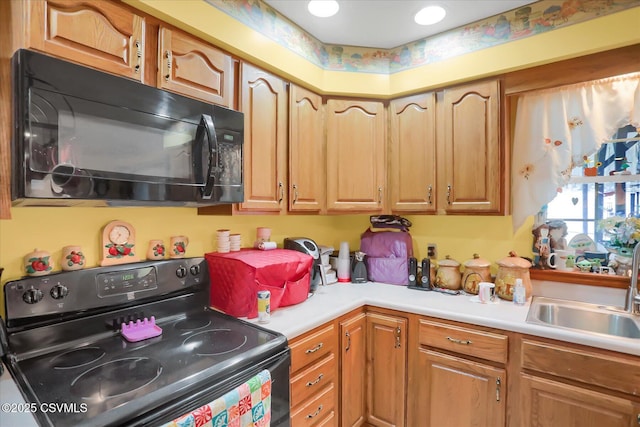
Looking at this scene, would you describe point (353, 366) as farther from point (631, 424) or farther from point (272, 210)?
point (631, 424)

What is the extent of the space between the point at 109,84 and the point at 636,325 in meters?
2.42

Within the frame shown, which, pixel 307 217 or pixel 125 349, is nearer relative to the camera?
pixel 125 349

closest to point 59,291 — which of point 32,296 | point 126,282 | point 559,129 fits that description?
point 32,296

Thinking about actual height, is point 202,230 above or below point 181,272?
above

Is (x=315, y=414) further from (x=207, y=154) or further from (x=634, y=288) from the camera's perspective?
(x=634, y=288)

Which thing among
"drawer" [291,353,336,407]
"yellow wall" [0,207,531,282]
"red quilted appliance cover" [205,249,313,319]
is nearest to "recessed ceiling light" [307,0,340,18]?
"yellow wall" [0,207,531,282]

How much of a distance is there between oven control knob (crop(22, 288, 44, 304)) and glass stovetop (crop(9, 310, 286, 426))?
19 cm

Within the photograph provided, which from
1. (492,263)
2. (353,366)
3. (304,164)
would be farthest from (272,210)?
(492,263)

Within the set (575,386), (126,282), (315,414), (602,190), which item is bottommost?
(315,414)

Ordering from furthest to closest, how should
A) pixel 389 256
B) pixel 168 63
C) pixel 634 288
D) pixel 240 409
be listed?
pixel 389 256 → pixel 634 288 → pixel 168 63 → pixel 240 409

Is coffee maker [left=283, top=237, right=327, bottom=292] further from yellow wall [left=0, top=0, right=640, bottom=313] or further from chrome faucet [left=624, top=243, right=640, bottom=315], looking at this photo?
chrome faucet [left=624, top=243, right=640, bottom=315]

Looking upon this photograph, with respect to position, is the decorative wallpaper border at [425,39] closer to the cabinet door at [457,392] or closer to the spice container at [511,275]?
the spice container at [511,275]

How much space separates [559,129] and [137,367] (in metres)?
2.31

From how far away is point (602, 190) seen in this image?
1.81 m
